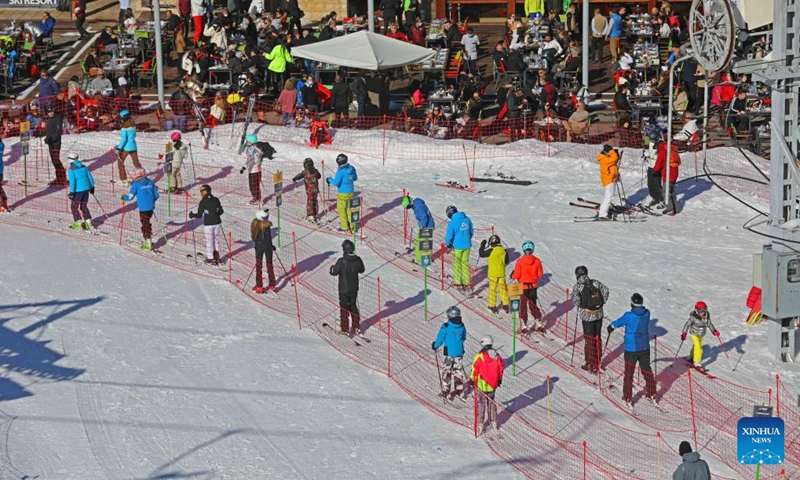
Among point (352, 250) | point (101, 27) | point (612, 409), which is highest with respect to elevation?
point (101, 27)

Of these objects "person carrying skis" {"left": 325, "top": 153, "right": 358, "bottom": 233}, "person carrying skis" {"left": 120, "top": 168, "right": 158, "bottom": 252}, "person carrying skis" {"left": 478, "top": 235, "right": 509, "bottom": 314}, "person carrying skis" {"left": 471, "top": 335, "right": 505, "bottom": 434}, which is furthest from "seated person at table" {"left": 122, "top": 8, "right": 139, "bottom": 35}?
"person carrying skis" {"left": 471, "top": 335, "right": 505, "bottom": 434}

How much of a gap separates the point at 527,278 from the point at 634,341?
89.1 inches

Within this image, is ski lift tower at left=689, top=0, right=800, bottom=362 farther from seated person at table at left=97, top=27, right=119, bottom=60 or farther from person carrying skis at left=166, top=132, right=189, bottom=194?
seated person at table at left=97, top=27, right=119, bottom=60

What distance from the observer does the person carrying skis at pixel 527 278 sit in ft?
69.4

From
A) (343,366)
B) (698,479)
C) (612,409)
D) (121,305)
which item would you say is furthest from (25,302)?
(698,479)

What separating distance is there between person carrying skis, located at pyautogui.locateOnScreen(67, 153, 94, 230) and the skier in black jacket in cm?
192

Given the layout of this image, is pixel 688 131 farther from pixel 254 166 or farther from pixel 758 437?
pixel 758 437

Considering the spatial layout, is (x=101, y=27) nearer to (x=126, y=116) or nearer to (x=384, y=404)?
(x=126, y=116)

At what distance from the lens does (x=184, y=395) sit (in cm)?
1923

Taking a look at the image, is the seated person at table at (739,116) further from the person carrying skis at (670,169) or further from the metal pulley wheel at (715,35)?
the metal pulley wheel at (715,35)

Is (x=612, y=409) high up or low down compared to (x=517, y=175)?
down

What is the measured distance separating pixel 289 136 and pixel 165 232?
5578mm

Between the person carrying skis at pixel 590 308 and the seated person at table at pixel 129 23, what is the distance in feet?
62.0

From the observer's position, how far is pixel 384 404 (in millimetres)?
19156
